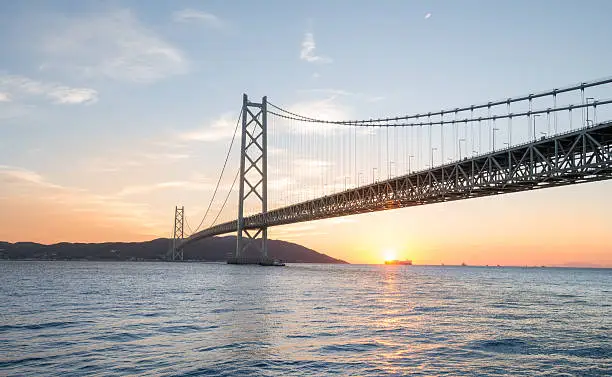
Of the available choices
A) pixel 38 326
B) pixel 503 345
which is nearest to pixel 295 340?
pixel 503 345

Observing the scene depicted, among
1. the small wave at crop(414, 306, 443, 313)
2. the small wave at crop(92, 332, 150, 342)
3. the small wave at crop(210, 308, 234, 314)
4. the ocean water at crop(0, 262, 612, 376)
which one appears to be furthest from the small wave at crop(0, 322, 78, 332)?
the small wave at crop(414, 306, 443, 313)

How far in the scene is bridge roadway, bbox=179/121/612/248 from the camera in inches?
1477

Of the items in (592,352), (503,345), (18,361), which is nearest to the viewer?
(18,361)

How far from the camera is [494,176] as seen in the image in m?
48.4

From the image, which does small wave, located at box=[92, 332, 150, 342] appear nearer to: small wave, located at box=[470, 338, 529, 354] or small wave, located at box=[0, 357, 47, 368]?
small wave, located at box=[0, 357, 47, 368]

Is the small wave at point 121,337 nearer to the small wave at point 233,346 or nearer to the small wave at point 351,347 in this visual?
the small wave at point 233,346

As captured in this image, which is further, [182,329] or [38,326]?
[38,326]

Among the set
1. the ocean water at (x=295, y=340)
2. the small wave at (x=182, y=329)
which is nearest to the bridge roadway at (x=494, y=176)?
the ocean water at (x=295, y=340)

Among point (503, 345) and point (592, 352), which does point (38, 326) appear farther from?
point (592, 352)

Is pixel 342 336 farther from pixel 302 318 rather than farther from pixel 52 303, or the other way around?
pixel 52 303

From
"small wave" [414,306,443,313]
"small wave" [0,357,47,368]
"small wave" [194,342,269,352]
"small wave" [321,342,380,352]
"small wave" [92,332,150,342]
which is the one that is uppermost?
"small wave" [92,332,150,342]

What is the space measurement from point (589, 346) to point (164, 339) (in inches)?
516

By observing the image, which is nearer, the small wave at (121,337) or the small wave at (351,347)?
the small wave at (351,347)

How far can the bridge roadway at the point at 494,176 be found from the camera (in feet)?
123
